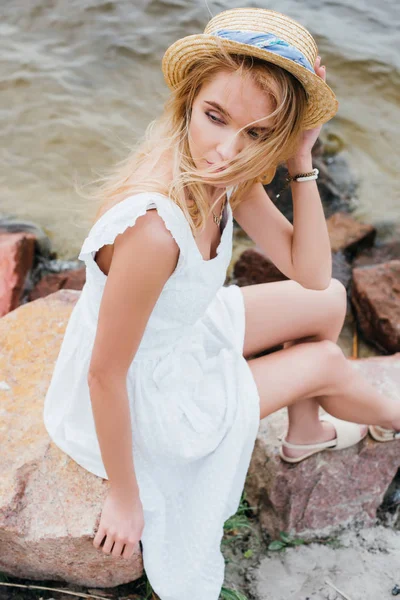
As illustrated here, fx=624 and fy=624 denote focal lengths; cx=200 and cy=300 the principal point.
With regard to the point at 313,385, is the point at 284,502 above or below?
below

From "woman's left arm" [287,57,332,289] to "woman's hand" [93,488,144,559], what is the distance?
3.43ft

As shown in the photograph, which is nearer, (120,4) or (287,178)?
(287,178)

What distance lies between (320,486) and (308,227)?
113 cm

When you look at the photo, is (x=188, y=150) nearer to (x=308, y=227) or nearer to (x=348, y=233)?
(x=308, y=227)

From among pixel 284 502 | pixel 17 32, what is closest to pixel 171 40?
pixel 17 32

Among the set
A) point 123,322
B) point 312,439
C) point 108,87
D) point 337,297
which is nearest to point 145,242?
point 123,322

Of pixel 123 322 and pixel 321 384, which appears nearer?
pixel 123 322

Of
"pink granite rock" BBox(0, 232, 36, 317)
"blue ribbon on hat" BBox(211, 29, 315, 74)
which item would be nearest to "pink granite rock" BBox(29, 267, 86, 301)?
"pink granite rock" BBox(0, 232, 36, 317)

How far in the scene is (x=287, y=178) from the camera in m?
2.25

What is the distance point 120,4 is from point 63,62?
4.12ft

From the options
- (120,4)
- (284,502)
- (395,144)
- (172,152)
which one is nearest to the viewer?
(172,152)

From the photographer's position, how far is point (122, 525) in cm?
198

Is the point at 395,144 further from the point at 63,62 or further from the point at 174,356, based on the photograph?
the point at 174,356

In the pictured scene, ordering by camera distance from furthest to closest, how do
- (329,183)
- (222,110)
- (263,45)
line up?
(329,183)
(222,110)
(263,45)
